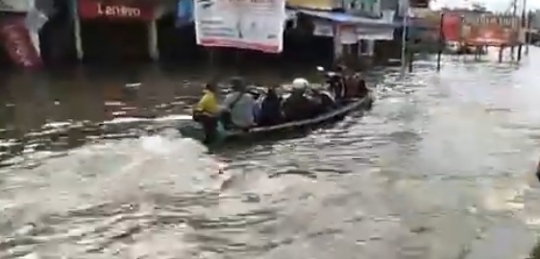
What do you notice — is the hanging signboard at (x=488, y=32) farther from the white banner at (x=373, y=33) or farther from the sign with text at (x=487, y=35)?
the white banner at (x=373, y=33)

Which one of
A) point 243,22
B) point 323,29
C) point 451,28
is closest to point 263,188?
point 243,22

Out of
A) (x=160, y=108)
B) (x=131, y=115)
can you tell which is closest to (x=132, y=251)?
(x=131, y=115)

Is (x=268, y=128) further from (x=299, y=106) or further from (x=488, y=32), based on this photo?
(x=488, y=32)

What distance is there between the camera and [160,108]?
2069 centimetres

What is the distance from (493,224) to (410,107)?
12.6m

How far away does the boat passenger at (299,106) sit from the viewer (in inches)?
710

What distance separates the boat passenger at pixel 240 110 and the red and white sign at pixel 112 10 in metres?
16.7

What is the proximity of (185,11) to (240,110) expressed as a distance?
58.0ft

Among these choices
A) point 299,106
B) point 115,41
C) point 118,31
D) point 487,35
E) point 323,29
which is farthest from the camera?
point 487,35

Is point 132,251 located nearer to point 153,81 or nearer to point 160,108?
point 160,108

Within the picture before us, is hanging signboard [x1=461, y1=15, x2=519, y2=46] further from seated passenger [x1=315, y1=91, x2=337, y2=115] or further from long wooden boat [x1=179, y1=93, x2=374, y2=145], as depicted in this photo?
seated passenger [x1=315, y1=91, x2=337, y2=115]

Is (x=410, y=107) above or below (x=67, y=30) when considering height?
below

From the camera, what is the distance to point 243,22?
29828 millimetres

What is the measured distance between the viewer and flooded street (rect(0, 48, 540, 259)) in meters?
9.95
